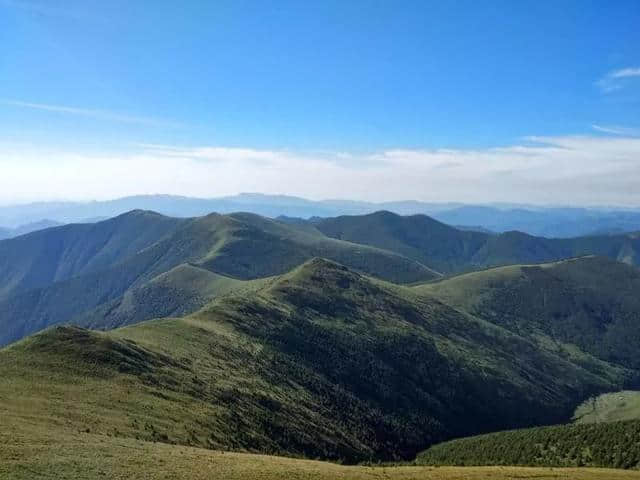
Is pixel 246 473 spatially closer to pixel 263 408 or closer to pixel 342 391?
pixel 263 408

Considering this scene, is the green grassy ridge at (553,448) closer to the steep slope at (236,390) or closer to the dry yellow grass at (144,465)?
the steep slope at (236,390)

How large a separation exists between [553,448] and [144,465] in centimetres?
11021

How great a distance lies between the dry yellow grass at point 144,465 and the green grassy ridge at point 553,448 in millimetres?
44805

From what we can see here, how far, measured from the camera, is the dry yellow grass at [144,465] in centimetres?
4166

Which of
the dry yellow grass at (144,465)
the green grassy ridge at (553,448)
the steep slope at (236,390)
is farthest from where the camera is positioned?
the green grassy ridge at (553,448)

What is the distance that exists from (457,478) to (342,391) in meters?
100

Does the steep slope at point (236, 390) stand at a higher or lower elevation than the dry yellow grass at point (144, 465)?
lower

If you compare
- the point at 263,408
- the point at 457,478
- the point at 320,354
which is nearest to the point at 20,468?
the point at 457,478

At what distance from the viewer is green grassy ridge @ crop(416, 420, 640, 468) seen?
11144cm

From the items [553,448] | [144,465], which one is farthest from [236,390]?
[553,448]

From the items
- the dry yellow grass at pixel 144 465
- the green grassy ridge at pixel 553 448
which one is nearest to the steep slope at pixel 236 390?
the dry yellow grass at pixel 144 465

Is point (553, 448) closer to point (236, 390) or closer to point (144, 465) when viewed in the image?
point (236, 390)

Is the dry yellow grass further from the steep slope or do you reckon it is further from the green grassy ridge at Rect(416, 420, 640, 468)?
the green grassy ridge at Rect(416, 420, 640, 468)

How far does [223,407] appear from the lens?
312ft
